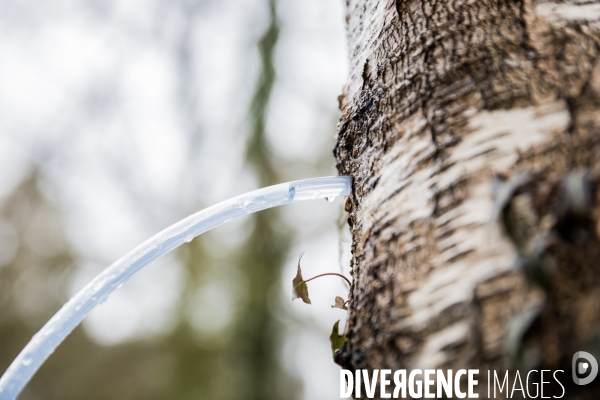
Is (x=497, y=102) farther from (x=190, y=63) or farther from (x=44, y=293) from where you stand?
(x=44, y=293)

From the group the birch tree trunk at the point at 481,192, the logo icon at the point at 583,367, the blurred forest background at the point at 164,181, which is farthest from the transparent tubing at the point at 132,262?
the blurred forest background at the point at 164,181

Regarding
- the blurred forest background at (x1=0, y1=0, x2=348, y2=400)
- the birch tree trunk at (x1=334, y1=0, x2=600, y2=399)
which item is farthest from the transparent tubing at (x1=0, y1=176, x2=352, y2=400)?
the blurred forest background at (x1=0, y1=0, x2=348, y2=400)

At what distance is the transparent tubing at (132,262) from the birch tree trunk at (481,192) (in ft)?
0.24

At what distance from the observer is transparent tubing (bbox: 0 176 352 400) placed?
387 millimetres

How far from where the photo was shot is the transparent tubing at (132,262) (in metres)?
0.39

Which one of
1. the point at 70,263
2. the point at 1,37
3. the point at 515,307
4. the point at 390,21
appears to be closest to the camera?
the point at 515,307

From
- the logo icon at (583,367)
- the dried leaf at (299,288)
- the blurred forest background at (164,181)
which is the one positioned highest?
the blurred forest background at (164,181)

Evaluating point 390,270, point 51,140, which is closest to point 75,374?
point 51,140

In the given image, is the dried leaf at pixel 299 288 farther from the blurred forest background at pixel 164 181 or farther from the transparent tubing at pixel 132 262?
the blurred forest background at pixel 164 181

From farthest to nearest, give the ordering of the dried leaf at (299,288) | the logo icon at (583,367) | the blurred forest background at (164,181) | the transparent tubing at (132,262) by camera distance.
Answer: the blurred forest background at (164,181), the dried leaf at (299,288), the transparent tubing at (132,262), the logo icon at (583,367)

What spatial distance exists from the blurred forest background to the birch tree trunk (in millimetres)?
2050

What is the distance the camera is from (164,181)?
261 centimetres

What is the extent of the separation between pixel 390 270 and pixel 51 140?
2.71 m

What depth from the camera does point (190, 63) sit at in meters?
2.62
